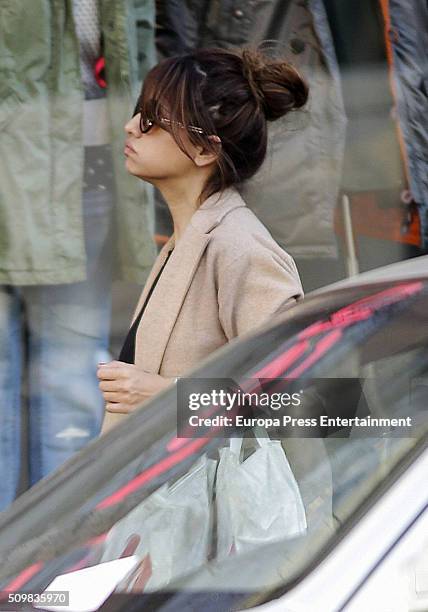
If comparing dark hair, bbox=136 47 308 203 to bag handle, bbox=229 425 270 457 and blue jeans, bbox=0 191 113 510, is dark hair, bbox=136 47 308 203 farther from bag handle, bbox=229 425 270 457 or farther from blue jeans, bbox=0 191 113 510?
blue jeans, bbox=0 191 113 510

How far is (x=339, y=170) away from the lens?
3.84 meters

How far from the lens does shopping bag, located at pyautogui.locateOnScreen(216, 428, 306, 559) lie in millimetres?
1595

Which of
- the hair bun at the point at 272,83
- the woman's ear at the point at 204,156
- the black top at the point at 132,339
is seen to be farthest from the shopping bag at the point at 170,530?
the hair bun at the point at 272,83

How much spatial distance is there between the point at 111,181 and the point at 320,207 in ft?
2.42

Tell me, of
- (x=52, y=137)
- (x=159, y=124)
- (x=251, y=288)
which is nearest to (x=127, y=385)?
(x=251, y=288)

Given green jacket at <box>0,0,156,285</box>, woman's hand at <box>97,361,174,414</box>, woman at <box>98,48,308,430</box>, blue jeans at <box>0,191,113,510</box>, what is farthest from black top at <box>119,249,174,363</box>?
blue jeans at <box>0,191,113,510</box>

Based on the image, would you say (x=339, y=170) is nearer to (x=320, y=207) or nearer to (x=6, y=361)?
(x=320, y=207)

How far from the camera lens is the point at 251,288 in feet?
7.18

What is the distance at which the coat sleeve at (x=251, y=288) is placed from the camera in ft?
7.13

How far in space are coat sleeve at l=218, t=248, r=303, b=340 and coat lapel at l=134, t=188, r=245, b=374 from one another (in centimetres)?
9

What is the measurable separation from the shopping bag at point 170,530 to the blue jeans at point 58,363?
199 cm

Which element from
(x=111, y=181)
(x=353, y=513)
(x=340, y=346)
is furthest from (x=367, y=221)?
(x=353, y=513)

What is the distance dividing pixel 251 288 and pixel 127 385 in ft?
1.04

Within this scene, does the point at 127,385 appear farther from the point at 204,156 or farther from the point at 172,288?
the point at 204,156
